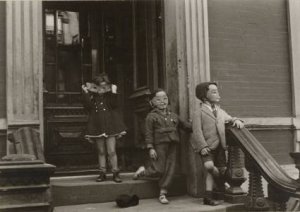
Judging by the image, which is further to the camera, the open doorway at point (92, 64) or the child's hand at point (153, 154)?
the open doorway at point (92, 64)

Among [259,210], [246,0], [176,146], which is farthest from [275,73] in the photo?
[259,210]

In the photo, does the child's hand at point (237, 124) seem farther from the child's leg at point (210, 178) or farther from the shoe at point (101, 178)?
the shoe at point (101, 178)

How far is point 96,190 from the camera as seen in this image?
5164 millimetres

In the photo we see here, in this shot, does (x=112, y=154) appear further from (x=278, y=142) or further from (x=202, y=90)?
(x=278, y=142)

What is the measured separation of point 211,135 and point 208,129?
0.26 feet

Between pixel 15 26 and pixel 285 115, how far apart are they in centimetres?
402

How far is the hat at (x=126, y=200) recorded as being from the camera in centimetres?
477

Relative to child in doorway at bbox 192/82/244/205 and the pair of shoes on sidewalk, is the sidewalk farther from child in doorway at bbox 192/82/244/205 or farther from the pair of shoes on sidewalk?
the pair of shoes on sidewalk

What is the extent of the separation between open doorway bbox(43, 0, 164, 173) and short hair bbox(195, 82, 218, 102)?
3.71 feet

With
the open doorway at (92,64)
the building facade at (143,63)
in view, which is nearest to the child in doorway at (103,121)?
the building facade at (143,63)

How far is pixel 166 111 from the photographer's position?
17.8 ft

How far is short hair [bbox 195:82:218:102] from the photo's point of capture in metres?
5.18

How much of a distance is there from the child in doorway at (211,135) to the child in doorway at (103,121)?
1.05m

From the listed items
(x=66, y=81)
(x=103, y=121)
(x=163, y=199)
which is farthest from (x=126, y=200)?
(x=66, y=81)
